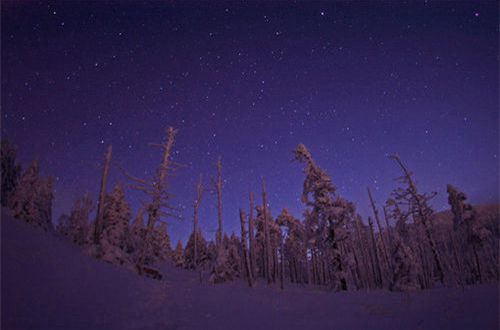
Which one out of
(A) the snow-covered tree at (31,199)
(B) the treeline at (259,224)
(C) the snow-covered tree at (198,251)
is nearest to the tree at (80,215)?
(B) the treeline at (259,224)

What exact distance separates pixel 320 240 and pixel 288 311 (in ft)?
48.3

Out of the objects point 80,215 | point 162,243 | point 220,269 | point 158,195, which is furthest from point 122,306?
point 162,243

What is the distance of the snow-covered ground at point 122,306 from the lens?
6.25 m

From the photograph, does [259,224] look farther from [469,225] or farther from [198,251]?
[469,225]

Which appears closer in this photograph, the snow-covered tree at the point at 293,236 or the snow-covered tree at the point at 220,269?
the snow-covered tree at the point at 220,269

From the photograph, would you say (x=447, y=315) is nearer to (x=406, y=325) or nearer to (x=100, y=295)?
(x=406, y=325)

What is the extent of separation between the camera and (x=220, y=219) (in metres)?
28.2

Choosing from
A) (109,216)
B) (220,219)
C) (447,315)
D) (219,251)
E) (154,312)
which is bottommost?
(447,315)

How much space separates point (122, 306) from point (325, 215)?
18.6 meters

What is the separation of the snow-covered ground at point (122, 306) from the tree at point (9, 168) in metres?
31.2

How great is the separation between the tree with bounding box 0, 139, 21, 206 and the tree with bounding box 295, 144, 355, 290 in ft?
116

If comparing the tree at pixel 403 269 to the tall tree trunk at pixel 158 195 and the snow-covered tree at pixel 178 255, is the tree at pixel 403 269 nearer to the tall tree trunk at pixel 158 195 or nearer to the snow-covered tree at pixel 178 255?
the tall tree trunk at pixel 158 195

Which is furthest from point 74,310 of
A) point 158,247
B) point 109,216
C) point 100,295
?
point 158,247

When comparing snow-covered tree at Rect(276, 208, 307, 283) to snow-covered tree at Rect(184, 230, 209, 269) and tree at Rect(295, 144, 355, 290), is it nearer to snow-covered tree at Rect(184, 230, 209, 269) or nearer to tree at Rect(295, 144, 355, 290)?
snow-covered tree at Rect(184, 230, 209, 269)
